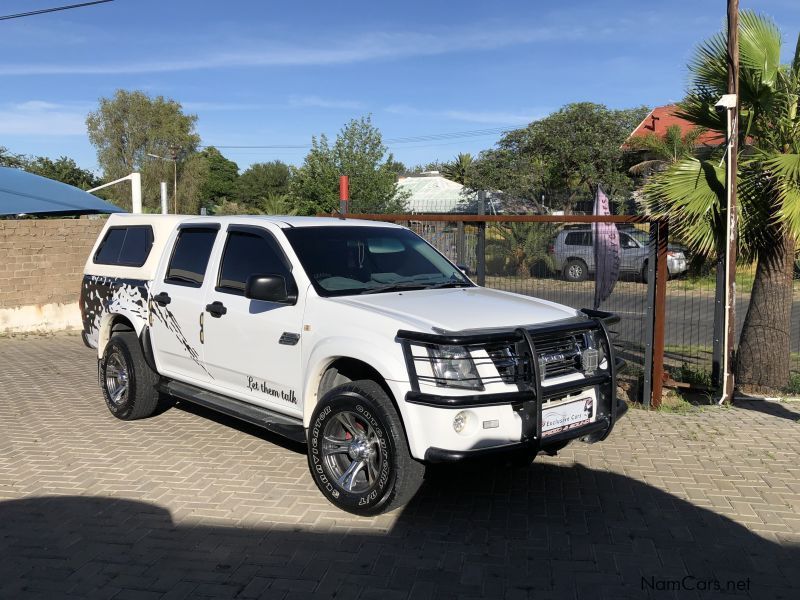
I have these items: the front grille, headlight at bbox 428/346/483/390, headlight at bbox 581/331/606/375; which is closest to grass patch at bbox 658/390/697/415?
headlight at bbox 581/331/606/375

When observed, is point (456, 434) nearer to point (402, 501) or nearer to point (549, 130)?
point (402, 501)

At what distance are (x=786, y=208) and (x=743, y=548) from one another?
418 centimetres

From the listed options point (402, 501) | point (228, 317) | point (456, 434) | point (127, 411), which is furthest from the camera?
point (127, 411)

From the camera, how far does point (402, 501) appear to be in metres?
4.51

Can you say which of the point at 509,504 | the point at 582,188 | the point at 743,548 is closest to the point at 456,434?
the point at 509,504

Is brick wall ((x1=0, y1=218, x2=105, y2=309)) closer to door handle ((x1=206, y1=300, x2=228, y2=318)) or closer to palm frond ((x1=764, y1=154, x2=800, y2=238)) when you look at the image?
door handle ((x1=206, y1=300, x2=228, y2=318))

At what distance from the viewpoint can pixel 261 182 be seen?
271ft

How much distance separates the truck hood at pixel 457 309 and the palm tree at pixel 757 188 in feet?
9.94

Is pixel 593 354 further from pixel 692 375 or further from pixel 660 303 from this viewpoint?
pixel 692 375

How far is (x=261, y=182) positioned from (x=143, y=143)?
24.6 meters

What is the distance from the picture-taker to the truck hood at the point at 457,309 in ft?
14.9

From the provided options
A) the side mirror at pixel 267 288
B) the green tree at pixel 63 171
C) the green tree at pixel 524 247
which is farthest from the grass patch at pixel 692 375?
the green tree at pixel 63 171

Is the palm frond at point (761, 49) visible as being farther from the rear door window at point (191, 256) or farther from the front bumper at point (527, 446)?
the rear door window at point (191, 256)

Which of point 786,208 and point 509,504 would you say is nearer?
point 509,504
